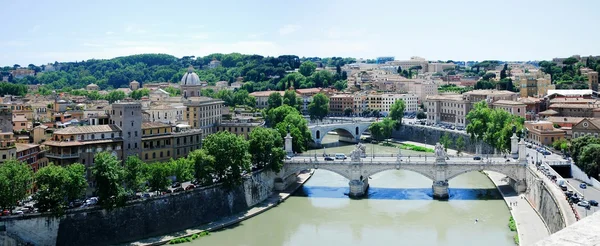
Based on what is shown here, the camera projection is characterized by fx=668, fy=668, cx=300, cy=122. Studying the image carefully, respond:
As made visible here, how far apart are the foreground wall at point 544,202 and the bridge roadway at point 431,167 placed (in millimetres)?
989

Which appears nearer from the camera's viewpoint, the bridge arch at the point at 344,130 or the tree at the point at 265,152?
the tree at the point at 265,152

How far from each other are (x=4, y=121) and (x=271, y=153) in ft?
45.3

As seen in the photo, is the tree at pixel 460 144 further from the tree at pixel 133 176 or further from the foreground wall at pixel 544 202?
the tree at pixel 133 176

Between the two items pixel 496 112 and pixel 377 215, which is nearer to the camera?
pixel 377 215

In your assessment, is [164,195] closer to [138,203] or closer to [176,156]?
[138,203]

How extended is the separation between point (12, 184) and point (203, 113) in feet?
77.0

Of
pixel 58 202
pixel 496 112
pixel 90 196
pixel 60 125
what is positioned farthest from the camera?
pixel 496 112

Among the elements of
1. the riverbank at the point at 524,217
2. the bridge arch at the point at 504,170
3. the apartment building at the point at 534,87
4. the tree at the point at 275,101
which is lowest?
the riverbank at the point at 524,217

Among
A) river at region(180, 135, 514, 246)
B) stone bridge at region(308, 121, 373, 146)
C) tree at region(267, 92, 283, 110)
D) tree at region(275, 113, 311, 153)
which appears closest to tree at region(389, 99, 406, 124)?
stone bridge at region(308, 121, 373, 146)

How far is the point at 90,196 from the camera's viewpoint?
29953mm

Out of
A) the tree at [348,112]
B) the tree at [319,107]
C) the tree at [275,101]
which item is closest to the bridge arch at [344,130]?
the tree at [319,107]

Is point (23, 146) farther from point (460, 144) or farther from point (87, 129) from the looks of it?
point (460, 144)

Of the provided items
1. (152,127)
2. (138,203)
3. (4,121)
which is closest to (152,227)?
(138,203)

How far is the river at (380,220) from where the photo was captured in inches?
1099
